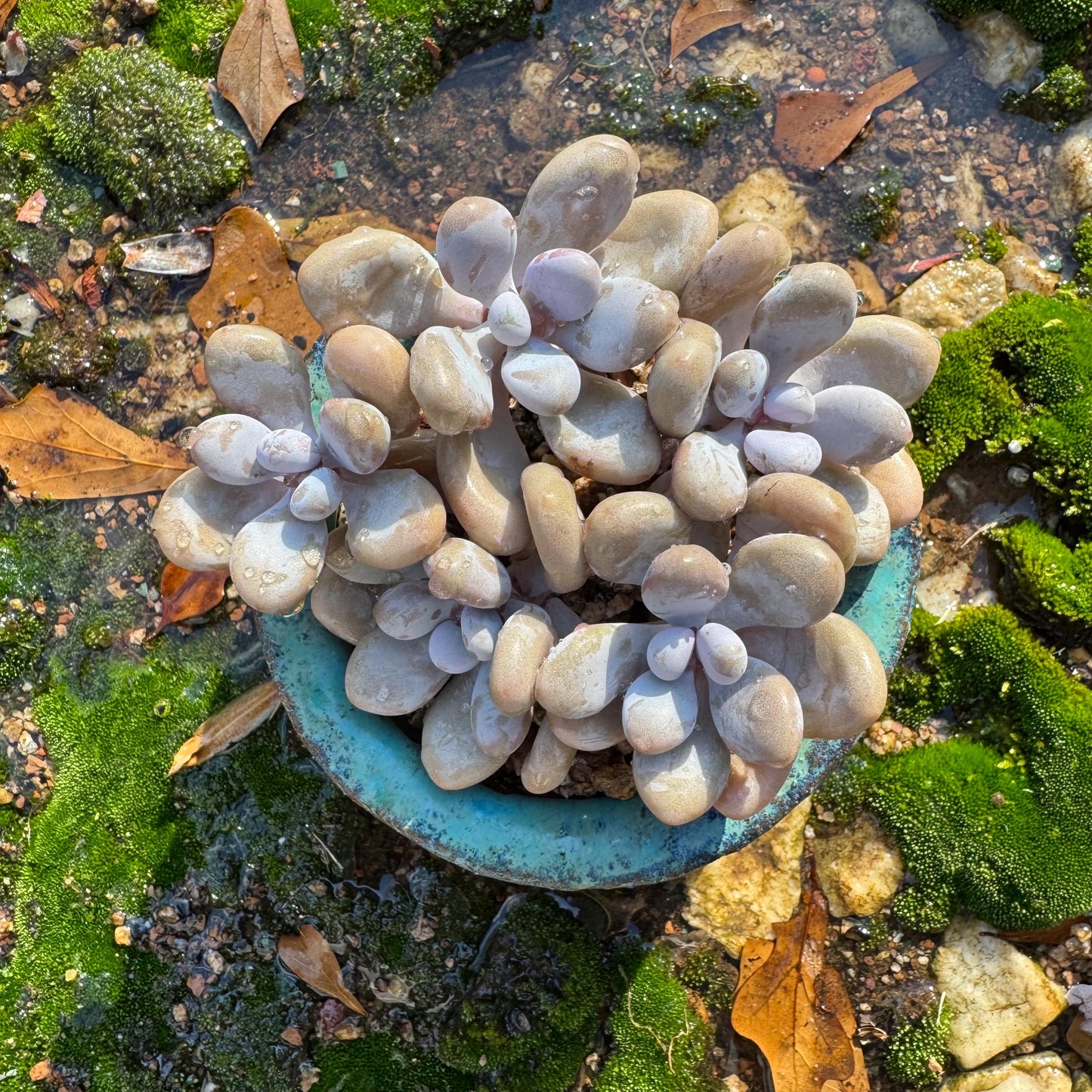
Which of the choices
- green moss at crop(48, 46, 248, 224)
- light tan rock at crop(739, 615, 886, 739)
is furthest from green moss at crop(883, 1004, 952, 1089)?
green moss at crop(48, 46, 248, 224)

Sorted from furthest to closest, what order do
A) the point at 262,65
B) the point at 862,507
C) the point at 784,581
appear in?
the point at 262,65 → the point at 862,507 → the point at 784,581

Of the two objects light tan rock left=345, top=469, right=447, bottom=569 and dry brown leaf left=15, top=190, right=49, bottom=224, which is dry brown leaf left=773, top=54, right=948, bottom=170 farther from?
dry brown leaf left=15, top=190, right=49, bottom=224

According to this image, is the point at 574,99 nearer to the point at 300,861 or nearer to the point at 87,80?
the point at 87,80

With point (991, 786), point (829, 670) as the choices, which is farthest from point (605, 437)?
point (991, 786)

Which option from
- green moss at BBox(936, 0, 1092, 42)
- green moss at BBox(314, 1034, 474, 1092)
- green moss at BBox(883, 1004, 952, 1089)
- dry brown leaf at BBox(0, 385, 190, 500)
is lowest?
green moss at BBox(314, 1034, 474, 1092)

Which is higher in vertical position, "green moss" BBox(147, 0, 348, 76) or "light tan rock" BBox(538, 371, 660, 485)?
"light tan rock" BBox(538, 371, 660, 485)

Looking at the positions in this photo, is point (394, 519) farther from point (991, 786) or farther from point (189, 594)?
point (991, 786)

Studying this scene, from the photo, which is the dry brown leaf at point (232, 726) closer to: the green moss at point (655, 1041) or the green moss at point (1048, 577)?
the green moss at point (655, 1041)
